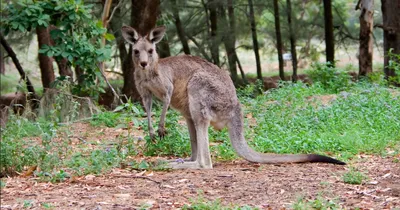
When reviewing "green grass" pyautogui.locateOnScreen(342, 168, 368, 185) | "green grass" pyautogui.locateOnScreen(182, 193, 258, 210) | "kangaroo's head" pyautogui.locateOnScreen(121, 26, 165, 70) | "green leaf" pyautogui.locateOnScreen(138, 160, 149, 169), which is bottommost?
"green grass" pyautogui.locateOnScreen(342, 168, 368, 185)

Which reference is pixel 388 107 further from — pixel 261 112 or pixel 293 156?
pixel 293 156

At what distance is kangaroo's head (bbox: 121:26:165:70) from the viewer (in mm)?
7717

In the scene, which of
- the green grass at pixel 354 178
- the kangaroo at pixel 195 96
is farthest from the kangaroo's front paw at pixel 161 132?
the green grass at pixel 354 178

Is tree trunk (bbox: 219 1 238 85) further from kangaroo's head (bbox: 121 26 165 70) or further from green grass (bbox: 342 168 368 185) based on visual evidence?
green grass (bbox: 342 168 368 185)

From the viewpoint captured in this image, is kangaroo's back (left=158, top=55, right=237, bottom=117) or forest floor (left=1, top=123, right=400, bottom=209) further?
kangaroo's back (left=158, top=55, right=237, bottom=117)

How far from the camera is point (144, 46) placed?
780 centimetres

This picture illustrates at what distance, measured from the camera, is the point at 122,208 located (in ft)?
17.6

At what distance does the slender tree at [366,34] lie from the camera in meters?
15.6

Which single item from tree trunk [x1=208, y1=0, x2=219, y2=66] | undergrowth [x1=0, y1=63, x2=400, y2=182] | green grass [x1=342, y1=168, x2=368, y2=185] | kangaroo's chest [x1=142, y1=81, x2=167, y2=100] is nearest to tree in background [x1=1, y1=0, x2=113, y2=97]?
undergrowth [x1=0, y1=63, x2=400, y2=182]

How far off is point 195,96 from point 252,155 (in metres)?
0.96

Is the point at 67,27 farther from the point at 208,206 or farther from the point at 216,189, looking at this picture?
the point at 208,206

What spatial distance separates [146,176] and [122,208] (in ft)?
4.57

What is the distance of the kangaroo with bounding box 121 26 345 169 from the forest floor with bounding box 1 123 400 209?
21 centimetres

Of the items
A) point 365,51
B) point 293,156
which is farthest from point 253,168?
point 365,51
